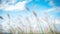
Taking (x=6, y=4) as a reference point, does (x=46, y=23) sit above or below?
below

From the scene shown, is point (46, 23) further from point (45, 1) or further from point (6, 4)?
point (6, 4)

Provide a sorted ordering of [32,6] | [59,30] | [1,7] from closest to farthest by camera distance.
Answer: [59,30] → [32,6] → [1,7]

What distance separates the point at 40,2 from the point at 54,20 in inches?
14.3

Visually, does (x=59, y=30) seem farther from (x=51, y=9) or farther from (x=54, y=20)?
(x=51, y=9)

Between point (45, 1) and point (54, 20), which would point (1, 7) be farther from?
→ point (54, 20)

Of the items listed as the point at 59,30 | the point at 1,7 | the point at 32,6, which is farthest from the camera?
the point at 1,7

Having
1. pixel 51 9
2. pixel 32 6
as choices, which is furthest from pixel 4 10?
pixel 51 9

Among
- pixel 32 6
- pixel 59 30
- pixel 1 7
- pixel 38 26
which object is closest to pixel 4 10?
pixel 1 7

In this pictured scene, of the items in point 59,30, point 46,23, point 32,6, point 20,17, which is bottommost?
point 59,30

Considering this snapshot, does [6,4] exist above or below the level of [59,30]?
above

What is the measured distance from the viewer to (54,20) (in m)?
2.09

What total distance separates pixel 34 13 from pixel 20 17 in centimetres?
24

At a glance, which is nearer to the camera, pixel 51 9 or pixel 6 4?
pixel 51 9

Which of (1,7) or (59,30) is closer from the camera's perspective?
(59,30)
